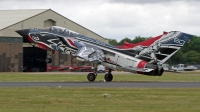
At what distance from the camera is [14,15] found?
284 ft

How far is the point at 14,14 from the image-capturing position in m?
87.7

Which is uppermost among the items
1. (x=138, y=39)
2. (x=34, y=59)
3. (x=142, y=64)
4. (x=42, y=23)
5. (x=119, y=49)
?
(x=138, y=39)

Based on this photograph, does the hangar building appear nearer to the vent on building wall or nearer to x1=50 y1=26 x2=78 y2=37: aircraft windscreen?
the vent on building wall

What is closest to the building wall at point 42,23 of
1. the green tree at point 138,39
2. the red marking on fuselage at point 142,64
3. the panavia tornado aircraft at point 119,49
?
the panavia tornado aircraft at point 119,49

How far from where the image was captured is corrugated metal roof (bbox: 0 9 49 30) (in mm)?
81250

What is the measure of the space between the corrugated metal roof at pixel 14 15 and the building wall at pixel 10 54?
100 inches

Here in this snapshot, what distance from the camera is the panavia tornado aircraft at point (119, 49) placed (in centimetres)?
4116

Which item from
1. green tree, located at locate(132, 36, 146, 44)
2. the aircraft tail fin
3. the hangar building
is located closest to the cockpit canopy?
the aircraft tail fin

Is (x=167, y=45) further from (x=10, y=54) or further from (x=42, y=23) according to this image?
(x=10, y=54)

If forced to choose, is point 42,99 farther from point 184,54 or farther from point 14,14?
point 184,54

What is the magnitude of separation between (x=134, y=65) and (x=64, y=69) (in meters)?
46.7

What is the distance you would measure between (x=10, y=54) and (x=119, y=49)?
132 feet

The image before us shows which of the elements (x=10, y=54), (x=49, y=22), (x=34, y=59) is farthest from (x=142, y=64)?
(x=34, y=59)

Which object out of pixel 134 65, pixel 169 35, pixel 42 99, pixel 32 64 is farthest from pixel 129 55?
pixel 32 64
